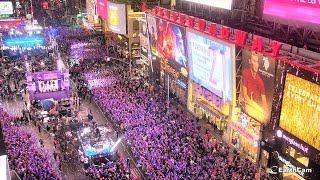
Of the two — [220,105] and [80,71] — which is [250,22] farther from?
[80,71]

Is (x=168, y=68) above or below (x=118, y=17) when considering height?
below

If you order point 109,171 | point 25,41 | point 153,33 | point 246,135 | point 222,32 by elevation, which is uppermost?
point 222,32

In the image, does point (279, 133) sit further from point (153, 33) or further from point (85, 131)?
point (153, 33)

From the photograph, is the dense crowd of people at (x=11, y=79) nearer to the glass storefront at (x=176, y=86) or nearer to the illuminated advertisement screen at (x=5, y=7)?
the glass storefront at (x=176, y=86)

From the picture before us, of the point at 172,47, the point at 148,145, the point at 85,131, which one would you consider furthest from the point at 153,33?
the point at 148,145

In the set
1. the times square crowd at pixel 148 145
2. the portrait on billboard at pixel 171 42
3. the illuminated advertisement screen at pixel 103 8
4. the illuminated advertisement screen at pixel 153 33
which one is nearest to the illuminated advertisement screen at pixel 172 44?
the portrait on billboard at pixel 171 42

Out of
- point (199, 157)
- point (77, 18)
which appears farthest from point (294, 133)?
point (77, 18)
